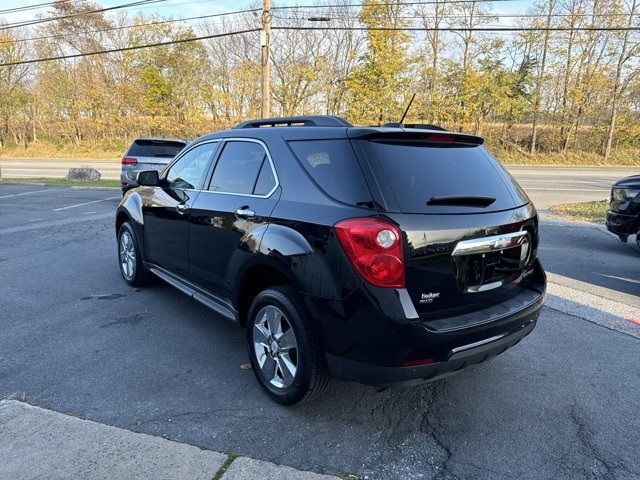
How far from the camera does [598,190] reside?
54.6 ft

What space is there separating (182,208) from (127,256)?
1764 mm

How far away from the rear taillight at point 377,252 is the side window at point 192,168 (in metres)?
2.01

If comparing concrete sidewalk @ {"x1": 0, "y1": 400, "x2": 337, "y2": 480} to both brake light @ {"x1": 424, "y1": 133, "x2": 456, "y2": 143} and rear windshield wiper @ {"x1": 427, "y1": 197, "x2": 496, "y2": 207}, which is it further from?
brake light @ {"x1": 424, "y1": 133, "x2": 456, "y2": 143}

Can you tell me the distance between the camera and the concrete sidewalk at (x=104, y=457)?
227 cm

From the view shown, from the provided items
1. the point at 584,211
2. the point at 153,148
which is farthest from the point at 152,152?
the point at 584,211

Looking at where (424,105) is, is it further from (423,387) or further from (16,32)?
(16,32)

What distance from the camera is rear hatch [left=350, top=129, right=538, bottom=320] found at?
244 cm

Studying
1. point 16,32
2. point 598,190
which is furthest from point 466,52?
point 16,32

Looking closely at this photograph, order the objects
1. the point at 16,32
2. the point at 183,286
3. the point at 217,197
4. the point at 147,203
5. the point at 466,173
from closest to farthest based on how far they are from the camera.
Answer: the point at 466,173, the point at 217,197, the point at 183,286, the point at 147,203, the point at 16,32

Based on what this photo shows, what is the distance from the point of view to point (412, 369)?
7.79 feet

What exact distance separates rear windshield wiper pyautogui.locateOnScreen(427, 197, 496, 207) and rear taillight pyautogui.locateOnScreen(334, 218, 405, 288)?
0.37 m

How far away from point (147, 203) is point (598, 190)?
56.0ft

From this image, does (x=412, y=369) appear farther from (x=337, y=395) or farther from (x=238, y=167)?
(x=238, y=167)

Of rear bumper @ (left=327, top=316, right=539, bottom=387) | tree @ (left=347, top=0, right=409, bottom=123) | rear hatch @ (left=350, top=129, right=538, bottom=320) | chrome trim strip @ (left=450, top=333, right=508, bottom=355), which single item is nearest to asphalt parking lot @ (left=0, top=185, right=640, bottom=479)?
rear bumper @ (left=327, top=316, right=539, bottom=387)
